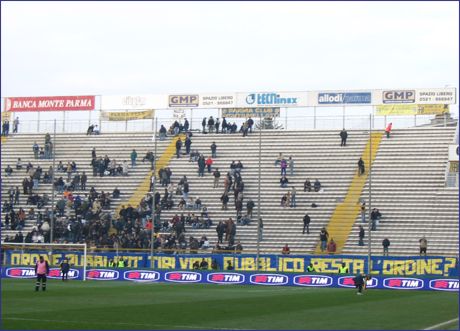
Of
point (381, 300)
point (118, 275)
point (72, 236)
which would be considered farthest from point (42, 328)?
point (72, 236)

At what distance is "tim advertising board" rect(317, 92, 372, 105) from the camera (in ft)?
272

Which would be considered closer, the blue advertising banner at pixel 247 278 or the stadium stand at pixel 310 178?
the blue advertising banner at pixel 247 278

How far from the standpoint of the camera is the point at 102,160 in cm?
7762

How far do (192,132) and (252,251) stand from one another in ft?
78.3

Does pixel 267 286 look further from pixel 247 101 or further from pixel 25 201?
pixel 247 101

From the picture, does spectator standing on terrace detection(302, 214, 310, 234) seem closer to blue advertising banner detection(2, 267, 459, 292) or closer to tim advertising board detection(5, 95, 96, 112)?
blue advertising banner detection(2, 267, 459, 292)

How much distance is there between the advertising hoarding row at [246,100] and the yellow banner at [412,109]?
0.37m

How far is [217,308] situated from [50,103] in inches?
2529

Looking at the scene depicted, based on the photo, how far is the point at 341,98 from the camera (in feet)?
274

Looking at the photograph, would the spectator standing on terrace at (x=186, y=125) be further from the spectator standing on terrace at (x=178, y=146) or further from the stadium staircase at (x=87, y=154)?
the spectator standing on terrace at (x=178, y=146)

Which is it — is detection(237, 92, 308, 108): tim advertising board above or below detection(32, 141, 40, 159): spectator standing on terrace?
above

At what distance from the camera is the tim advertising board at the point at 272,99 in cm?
8438

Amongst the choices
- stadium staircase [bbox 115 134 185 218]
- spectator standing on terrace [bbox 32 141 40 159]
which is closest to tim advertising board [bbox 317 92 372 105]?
stadium staircase [bbox 115 134 185 218]

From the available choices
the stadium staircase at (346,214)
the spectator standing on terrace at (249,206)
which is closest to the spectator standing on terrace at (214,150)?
the spectator standing on terrace at (249,206)
